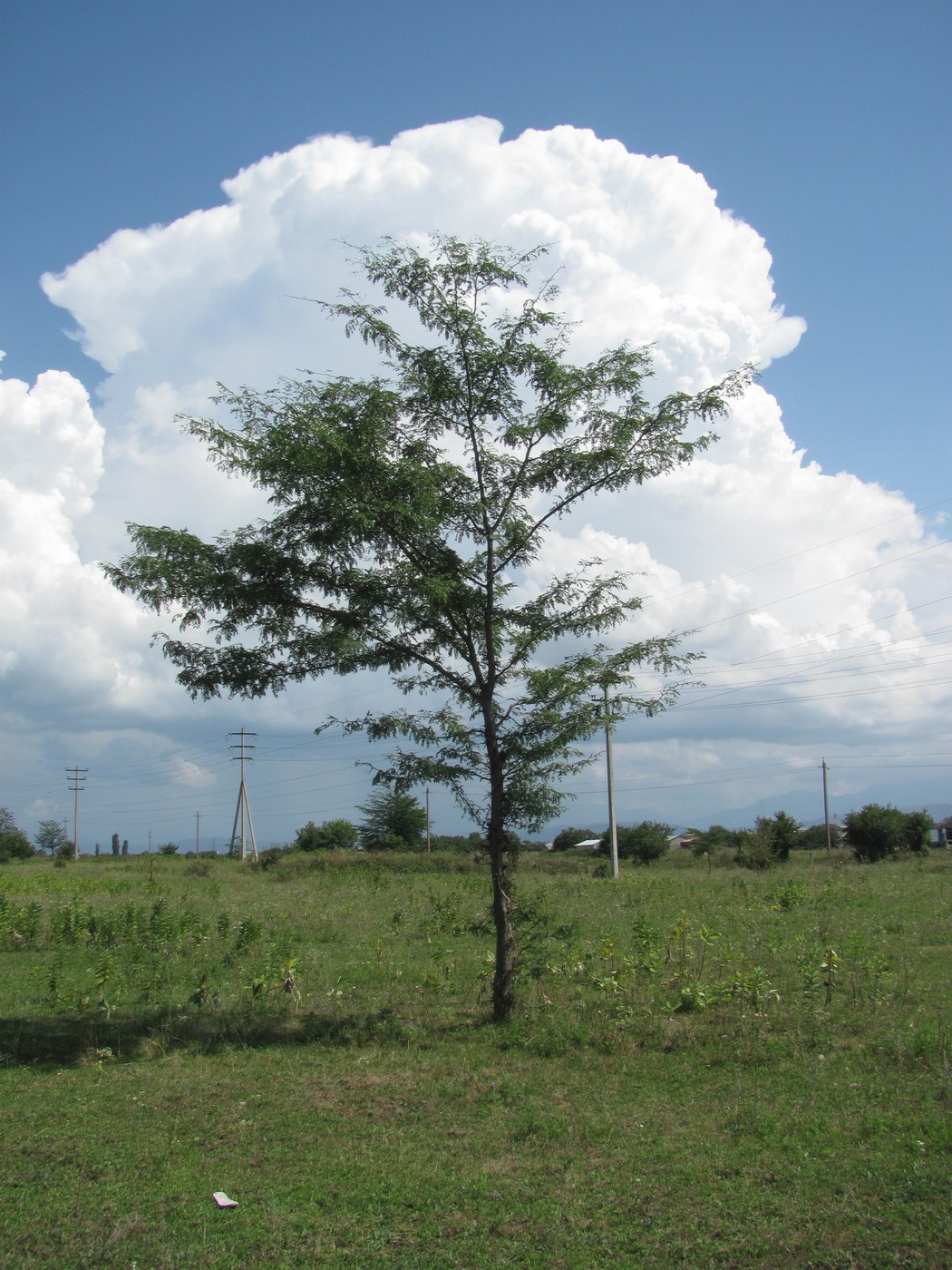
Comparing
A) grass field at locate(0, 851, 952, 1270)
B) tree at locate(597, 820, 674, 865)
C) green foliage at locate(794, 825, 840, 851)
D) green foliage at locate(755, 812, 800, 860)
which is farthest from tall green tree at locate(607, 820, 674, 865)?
grass field at locate(0, 851, 952, 1270)

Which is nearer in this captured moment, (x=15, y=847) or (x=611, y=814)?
(x=611, y=814)

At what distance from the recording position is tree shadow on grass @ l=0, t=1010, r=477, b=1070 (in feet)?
29.4

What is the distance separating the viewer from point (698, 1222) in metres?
5.01

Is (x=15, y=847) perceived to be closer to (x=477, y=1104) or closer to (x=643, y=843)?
(x=643, y=843)

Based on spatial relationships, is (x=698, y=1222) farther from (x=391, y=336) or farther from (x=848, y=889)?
(x=848, y=889)

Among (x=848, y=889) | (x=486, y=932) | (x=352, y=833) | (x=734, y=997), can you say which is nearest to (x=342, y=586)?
(x=486, y=932)

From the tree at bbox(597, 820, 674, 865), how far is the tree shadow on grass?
42.5 m

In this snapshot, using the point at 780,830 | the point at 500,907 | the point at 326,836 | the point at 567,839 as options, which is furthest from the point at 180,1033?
the point at 567,839

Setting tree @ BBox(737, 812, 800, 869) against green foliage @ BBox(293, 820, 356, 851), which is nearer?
tree @ BBox(737, 812, 800, 869)

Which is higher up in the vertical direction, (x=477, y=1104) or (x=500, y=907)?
(x=500, y=907)

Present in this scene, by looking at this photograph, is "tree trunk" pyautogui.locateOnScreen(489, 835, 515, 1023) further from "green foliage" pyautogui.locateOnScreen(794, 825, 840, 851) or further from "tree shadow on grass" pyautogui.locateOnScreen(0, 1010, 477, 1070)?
"green foliage" pyautogui.locateOnScreen(794, 825, 840, 851)

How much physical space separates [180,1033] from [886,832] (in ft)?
144

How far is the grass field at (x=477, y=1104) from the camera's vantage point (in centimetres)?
496

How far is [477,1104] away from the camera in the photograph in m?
7.26
